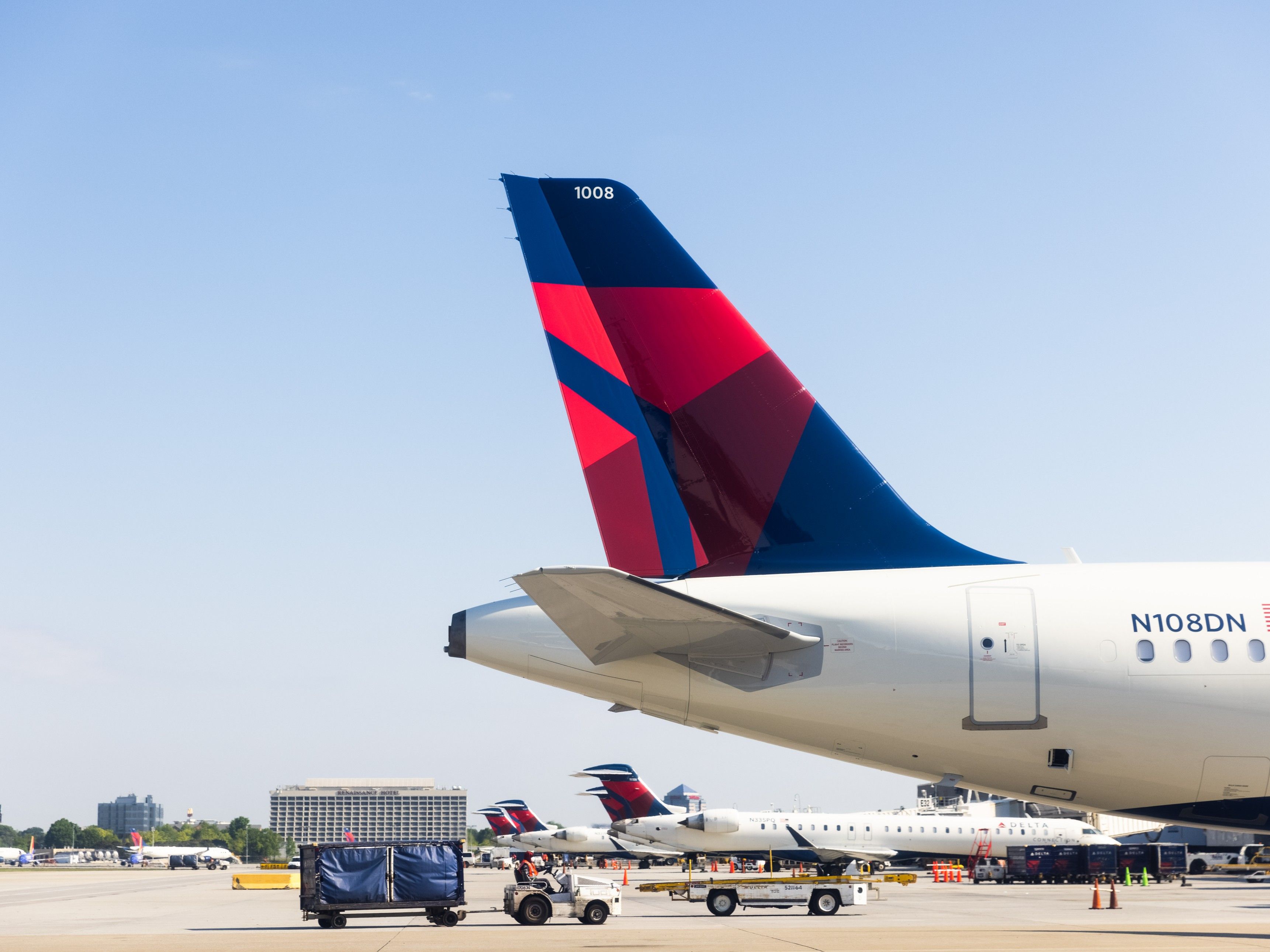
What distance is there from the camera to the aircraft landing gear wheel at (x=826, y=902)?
3222 cm

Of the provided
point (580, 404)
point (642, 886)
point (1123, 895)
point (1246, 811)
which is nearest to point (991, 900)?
point (1123, 895)

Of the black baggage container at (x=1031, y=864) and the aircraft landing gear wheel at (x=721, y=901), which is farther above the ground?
the aircraft landing gear wheel at (x=721, y=901)

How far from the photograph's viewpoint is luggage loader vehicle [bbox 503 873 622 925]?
29.1m

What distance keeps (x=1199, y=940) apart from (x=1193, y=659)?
846cm

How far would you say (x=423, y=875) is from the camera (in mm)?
28656

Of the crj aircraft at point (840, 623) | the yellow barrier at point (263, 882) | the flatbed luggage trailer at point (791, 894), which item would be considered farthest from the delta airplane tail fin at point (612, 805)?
the crj aircraft at point (840, 623)

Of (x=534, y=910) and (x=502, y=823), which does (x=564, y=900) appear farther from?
(x=502, y=823)

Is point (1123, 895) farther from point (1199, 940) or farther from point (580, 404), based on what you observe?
point (580, 404)

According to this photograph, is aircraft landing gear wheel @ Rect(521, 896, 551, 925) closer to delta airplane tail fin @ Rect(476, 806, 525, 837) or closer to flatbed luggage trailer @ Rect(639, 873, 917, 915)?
flatbed luggage trailer @ Rect(639, 873, 917, 915)

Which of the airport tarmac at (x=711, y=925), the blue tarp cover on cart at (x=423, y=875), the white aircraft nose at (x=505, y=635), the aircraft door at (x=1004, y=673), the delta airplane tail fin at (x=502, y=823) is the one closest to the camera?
the aircraft door at (x=1004, y=673)

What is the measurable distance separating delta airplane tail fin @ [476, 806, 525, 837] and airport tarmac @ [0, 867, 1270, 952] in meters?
32.3

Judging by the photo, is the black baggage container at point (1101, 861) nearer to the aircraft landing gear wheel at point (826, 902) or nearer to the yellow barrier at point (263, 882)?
the aircraft landing gear wheel at point (826, 902)

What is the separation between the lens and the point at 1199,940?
17156 millimetres

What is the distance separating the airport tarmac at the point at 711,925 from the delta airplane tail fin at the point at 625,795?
8.84 metres
